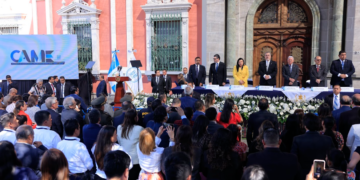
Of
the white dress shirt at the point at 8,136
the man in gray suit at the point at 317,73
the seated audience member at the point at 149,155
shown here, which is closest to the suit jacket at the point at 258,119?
the seated audience member at the point at 149,155

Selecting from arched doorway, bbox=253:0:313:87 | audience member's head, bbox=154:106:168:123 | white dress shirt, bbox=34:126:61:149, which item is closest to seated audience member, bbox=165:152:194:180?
audience member's head, bbox=154:106:168:123

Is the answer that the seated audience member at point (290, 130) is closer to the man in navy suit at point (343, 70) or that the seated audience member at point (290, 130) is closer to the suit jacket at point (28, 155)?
the suit jacket at point (28, 155)

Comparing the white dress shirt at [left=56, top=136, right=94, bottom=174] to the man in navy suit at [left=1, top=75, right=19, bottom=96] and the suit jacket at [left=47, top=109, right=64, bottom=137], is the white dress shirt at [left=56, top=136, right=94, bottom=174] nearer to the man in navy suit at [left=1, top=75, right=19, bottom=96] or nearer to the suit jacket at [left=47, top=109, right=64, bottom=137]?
the suit jacket at [left=47, top=109, right=64, bottom=137]

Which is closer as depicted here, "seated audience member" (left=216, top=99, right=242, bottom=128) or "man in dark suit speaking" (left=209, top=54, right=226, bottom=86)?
"seated audience member" (left=216, top=99, right=242, bottom=128)

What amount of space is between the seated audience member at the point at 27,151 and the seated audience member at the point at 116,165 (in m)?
1.20

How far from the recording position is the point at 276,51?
11.9m

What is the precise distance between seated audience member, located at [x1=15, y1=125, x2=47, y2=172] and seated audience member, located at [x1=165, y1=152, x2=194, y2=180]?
64.7 inches

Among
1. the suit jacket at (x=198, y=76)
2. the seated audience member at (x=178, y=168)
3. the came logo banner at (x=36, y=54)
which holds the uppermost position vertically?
the came logo banner at (x=36, y=54)

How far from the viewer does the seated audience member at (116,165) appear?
264 centimetres

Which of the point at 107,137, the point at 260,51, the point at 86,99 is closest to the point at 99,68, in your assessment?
the point at 86,99

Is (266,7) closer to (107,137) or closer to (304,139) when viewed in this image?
(304,139)

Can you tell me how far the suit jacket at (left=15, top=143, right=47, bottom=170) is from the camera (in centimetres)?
338

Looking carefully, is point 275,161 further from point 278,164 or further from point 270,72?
point 270,72

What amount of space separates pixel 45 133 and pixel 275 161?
2918 mm
